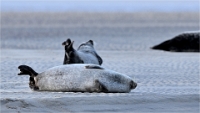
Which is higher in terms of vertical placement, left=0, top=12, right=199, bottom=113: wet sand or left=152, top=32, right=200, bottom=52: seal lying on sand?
left=152, top=32, right=200, bottom=52: seal lying on sand

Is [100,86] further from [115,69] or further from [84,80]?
[115,69]

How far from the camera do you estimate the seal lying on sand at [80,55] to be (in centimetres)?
1059

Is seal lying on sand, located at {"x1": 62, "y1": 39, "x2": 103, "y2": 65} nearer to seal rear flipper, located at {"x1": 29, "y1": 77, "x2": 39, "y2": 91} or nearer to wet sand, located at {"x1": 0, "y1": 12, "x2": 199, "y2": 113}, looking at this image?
wet sand, located at {"x1": 0, "y1": 12, "x2": 199, "y2": 113}

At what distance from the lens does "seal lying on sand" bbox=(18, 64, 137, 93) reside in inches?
364

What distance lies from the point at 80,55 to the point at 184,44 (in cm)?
520

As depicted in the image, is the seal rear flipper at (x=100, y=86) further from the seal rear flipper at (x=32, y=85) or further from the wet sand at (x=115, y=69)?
the seal rear flipper at (x=32, y=85)

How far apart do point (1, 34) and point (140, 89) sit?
467 inches

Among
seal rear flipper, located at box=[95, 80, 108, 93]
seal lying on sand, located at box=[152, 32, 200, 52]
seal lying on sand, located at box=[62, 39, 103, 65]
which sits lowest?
seal rear flipper, located at box=[95, 80, 108, 93]

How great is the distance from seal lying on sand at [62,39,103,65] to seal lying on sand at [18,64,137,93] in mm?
1047

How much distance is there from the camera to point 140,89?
10.0m

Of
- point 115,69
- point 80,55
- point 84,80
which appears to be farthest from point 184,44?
point 84,80

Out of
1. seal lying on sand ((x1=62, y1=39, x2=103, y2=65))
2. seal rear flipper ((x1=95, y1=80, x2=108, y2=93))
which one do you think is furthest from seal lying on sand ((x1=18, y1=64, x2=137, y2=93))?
seal lying on sand ((x1=62, y1=39, x2=103, y2=65))

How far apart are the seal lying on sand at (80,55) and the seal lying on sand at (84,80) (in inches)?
41.2

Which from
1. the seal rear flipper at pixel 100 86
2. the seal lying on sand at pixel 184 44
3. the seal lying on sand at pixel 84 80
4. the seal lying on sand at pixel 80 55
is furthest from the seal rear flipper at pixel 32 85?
the seal lying on sand at pixel 184 44
